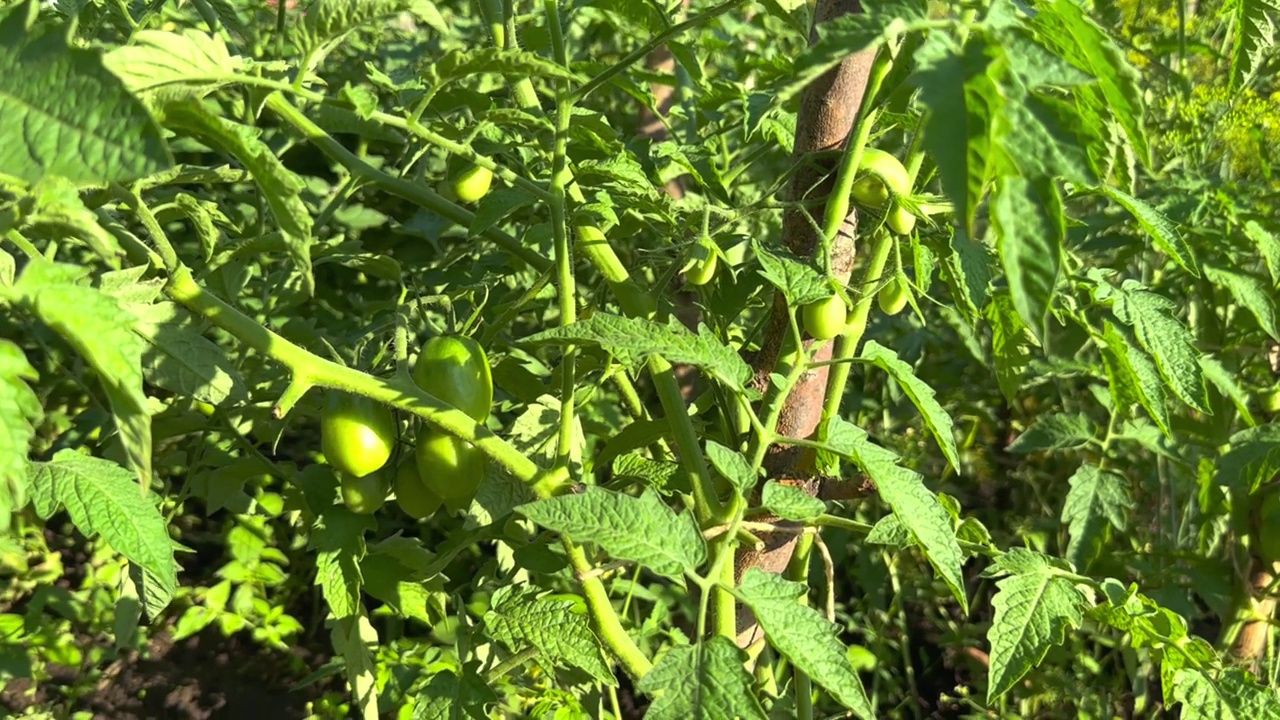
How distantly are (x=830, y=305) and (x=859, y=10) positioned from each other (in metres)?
0.27

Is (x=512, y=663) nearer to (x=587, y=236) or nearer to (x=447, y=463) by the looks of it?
(x=447, y=463)

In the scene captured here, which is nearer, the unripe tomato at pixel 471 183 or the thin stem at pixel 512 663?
the unripe tomato at pixel 471 183

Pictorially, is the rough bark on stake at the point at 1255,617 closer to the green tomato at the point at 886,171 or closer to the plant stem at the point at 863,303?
the plant stem at the point at 863,303

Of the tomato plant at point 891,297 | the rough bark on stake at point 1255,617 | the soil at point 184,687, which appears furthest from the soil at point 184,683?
the rough bark on stake at point 1255,617

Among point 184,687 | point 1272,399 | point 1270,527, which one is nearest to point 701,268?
point 1270,527

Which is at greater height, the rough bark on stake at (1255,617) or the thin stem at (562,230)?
the thin stem at (562,230)

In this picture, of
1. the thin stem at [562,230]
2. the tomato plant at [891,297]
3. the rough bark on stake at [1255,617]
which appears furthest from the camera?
the rough bark on stake at [1255,617]

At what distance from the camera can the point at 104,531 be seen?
0.71 m

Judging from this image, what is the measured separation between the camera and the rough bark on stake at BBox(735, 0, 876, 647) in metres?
0.89

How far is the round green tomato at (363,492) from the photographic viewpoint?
96 centimetres

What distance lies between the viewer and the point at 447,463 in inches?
34.4

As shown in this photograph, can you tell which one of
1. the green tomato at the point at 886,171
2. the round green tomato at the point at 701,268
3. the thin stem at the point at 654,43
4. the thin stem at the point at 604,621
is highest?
the thin stem at the point at 654,43

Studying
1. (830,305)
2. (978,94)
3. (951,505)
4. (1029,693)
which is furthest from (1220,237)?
(978,94)

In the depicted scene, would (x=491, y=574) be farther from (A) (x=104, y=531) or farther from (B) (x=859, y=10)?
(B) (x=859, y=10)
